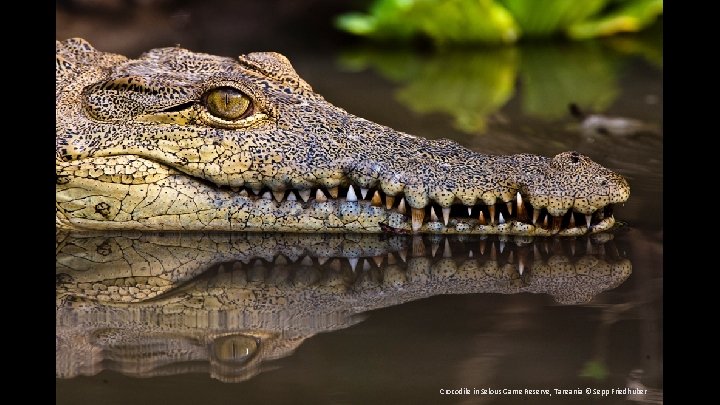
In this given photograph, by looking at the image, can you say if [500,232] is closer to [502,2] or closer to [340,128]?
[340,128]

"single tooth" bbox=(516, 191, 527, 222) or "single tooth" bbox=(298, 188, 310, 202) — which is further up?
"single tooth" bbox=(298, 188, 310, 202)

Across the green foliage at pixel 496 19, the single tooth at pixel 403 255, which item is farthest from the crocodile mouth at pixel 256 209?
the green foliage at pixel 496 19

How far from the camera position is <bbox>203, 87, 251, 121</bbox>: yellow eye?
4.91 meters

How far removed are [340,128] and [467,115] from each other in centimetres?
297

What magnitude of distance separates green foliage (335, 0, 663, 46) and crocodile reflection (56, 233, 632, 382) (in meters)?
5.92

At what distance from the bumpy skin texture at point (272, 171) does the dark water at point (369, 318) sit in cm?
11

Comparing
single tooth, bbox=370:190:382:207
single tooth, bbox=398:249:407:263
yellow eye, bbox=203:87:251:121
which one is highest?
yellow eye, bbox=203:87:251:121

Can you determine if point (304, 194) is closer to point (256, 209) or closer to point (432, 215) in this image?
point (256, 209)

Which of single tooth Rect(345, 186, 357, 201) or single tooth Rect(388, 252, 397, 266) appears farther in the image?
single tooth Rect(345, 186, 357, 201)

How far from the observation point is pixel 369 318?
399 cm

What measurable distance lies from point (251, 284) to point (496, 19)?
6.88m

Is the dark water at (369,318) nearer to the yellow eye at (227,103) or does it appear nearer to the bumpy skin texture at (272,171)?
the bumpy skin texture at (272,171)

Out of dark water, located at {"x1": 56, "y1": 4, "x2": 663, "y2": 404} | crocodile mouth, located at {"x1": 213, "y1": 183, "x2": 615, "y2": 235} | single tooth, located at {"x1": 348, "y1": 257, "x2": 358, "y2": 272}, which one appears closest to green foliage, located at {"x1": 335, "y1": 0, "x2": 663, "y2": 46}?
dark water, located at {"x1": 56, "y1": 4, "x2": 663, "y2": 404}

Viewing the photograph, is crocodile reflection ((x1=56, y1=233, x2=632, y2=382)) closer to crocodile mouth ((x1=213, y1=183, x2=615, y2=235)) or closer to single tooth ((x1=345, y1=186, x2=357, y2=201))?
crocodile mouth ((x1=213, y1=183, x2=615, y2=235))
